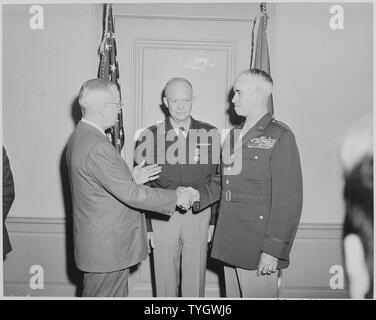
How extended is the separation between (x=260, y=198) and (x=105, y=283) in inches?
34.8

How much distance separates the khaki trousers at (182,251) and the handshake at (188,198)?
12cm

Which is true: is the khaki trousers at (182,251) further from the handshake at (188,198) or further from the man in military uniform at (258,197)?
the man in military uniform at (258,197)

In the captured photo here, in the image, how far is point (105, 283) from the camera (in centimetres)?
193

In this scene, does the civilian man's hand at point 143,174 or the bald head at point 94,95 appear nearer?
the bald head at point 94,95

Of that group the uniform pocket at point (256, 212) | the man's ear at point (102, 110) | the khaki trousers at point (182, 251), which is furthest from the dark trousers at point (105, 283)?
the man's ear at point (102, 110)

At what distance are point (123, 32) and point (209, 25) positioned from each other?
0.60 metres

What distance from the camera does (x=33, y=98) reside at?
268 centimetres

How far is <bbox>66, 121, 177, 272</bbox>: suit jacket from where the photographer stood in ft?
5.90

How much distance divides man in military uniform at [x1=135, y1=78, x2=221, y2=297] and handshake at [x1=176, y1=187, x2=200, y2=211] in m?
0.04

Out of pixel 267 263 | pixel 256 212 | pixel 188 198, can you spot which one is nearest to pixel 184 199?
pixel 188 198

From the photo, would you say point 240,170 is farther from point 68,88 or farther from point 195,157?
point 68,88

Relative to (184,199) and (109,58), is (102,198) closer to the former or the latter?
(184,199)

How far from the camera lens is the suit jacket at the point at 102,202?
1.80 metres

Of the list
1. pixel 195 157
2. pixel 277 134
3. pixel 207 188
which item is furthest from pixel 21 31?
pixel 277 134
